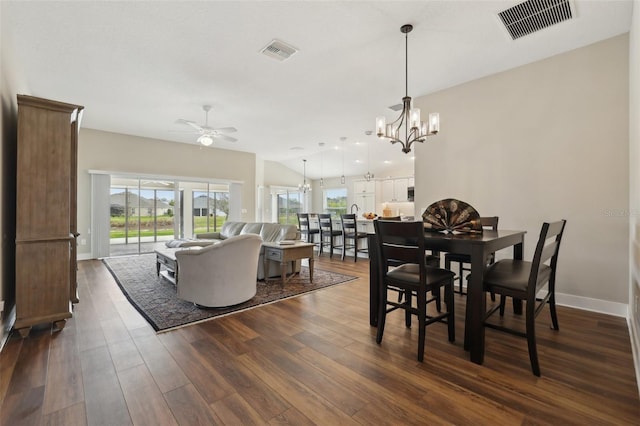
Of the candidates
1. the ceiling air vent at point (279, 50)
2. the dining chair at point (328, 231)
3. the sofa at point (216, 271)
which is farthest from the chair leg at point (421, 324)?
the dining chair at point (328, 231)

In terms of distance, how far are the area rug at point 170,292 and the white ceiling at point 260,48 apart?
9.24 ft

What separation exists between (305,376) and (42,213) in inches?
105

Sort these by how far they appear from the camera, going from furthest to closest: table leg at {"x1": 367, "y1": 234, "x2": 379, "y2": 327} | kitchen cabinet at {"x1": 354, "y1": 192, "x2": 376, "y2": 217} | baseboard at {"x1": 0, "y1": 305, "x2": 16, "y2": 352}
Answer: kitchen cabinet at {"x1": 354, "y1": 192, "x2": 376, "y2": 217} < table leg at {"x1": 367, "y1": 234, "x2": 379, "y2": 327} < baseboard at {"x1": 0, "y1": 305, "x2": 16, "y2": 352}

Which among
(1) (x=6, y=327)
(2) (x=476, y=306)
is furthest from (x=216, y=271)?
(2) (x=476, y=306)

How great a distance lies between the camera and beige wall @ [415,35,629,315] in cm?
302

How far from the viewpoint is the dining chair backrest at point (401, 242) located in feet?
6.89

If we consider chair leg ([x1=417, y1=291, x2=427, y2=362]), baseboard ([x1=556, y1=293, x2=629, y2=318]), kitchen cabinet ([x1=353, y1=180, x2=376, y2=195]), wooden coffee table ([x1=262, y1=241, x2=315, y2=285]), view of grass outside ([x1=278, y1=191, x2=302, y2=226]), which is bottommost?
baseboard ([x1=556, y1=293, x2=629, y2=318])

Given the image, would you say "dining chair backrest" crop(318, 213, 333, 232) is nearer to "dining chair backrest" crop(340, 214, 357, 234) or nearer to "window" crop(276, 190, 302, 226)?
"dining chair backrest" crop(340, 214, 357, 234)

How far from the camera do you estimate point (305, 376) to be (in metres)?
1.90

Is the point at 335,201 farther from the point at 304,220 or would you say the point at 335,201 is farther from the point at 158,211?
the point at 158,211

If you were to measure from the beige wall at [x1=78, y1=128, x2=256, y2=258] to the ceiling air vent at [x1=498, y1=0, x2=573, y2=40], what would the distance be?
7351 millimetres

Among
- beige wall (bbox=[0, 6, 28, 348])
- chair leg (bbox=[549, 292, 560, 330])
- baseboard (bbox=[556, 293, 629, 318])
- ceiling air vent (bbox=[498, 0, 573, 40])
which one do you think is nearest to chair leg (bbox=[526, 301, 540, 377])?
chair leg (bbox=[549, 292, 560, 330])

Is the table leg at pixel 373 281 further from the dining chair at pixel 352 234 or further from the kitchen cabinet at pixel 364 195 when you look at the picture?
the kitchen cabinet at pixel 364 195

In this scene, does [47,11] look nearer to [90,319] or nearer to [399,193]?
[90,319]
